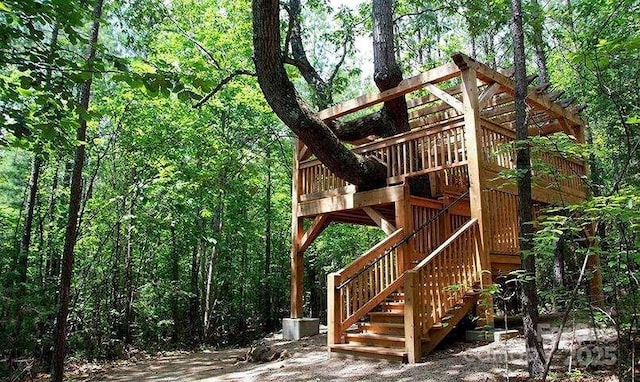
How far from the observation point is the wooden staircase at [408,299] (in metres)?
5.73

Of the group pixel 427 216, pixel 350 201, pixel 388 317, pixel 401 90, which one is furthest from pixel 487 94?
pixel 388 317

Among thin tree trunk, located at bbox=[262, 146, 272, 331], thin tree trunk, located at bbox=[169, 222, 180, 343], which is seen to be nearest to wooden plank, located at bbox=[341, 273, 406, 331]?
thin tree trunk, located at bbox=[169, 222, 180, 343]

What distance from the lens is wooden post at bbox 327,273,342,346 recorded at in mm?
6613

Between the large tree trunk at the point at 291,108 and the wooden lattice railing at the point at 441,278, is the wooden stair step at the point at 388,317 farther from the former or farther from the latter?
the large tree trunk at the point at 291,108

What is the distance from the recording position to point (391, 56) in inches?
344

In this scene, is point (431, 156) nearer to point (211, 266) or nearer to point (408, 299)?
point (408, 299)

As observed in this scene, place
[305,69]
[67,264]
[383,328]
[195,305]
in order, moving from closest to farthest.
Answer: [67,264]
[383,328]
[305,69]
[195,305]

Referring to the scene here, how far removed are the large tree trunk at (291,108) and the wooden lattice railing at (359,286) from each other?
137 centimetres

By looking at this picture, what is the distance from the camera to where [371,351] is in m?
6.07

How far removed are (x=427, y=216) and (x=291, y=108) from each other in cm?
355

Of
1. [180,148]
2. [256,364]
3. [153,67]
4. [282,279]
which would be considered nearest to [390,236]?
[256,364]

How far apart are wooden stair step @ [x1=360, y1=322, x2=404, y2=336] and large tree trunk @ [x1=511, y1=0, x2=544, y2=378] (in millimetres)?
2382

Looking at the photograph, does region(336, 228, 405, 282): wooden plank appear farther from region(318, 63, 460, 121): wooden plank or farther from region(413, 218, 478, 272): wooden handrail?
region(318, 63, 460, 121): wooden plank

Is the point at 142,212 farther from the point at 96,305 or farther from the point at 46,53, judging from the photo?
the point at 46,53
